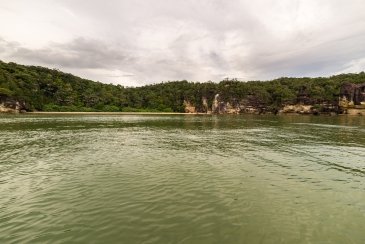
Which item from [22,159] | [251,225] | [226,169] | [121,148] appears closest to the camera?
[251,225]

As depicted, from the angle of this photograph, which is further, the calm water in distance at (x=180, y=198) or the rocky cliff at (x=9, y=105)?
the rocky cliff at (x=9, y=105)

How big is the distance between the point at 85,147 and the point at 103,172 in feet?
45.7

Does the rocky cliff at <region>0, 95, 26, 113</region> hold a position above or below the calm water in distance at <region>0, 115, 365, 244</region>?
above

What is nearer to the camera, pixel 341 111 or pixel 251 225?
pixel 251 225

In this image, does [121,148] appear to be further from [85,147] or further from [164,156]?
[164,156]

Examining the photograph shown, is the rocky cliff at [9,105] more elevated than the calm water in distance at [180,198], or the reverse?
the rocky cliff at [9,105]

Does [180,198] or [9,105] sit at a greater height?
[9,105]

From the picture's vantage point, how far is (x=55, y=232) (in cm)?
1180

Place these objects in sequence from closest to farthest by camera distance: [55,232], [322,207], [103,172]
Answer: [55,232] → [322,207] → [103,172]

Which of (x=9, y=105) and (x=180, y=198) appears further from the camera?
(x=9, y=105)

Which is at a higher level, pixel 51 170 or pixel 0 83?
pixel 0 83

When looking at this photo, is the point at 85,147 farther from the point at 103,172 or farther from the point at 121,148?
the point at 103,172

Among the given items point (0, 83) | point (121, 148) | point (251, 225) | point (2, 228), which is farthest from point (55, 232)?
point (0, 83)

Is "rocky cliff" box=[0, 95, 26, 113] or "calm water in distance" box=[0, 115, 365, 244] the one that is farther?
"rocky cliff" box=[0, 95, 26, 113]
